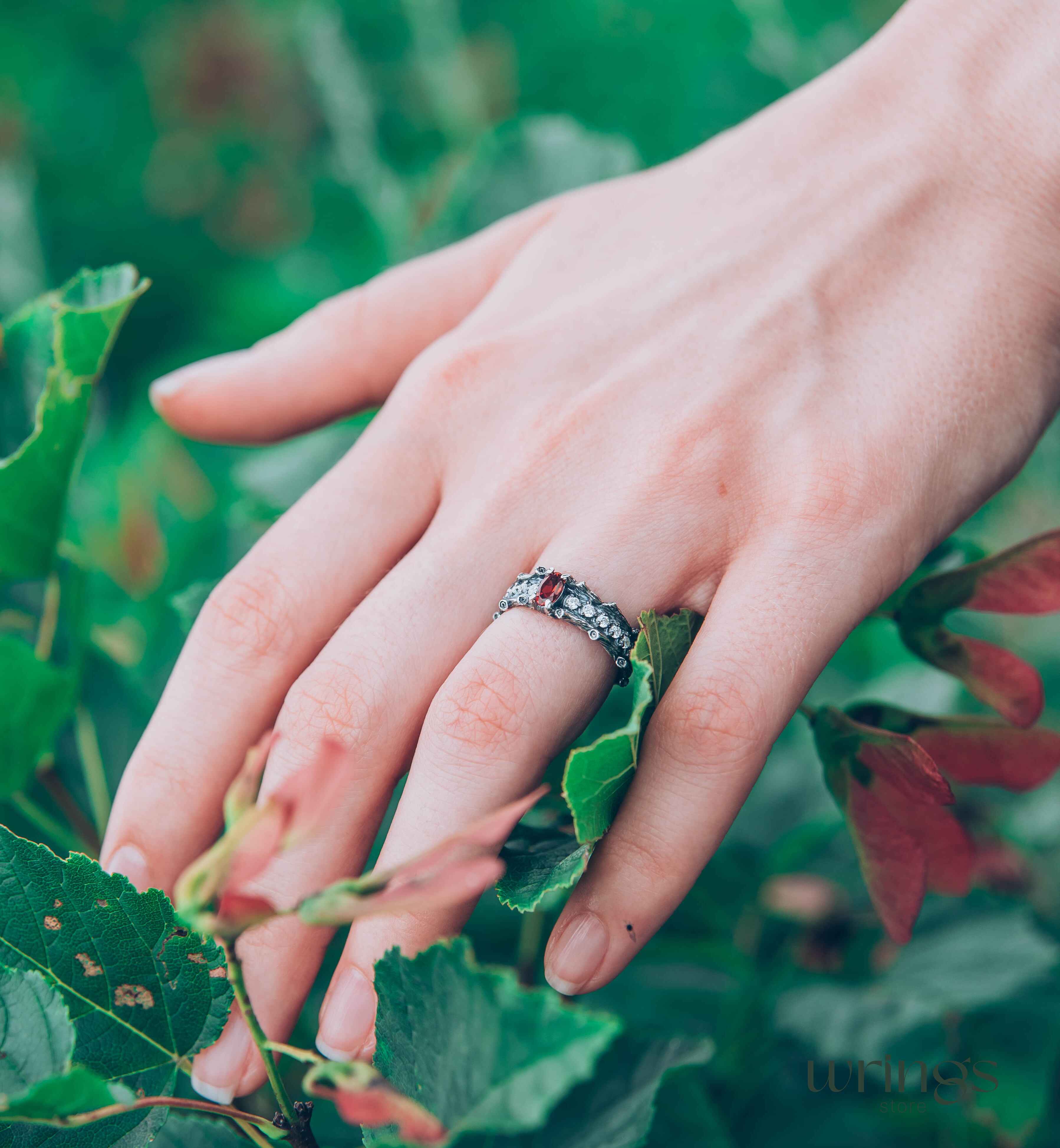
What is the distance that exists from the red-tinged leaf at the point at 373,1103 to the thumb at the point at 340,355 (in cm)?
72

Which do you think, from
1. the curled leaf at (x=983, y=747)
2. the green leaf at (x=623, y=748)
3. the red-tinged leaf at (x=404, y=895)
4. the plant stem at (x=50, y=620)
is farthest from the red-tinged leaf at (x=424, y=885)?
the plant stem at (x=50, y=620)

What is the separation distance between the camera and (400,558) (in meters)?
0.79

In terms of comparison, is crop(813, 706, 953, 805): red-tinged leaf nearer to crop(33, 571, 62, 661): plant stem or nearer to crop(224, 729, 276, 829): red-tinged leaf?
crop(224, 729, 276, 829): red-tinged leaf

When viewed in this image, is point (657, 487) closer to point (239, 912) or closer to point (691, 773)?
point (691, 773)

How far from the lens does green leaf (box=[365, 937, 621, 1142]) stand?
0.34m

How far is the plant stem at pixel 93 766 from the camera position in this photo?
845 millimetres

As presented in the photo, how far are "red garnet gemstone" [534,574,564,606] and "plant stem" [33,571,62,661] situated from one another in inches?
19.6

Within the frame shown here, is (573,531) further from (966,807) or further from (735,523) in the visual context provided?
(966,807)

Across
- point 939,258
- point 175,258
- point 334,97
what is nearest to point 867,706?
point 939,258

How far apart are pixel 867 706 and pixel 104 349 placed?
0.73 m

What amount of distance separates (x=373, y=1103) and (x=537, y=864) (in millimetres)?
221

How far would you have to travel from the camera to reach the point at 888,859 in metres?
0.64

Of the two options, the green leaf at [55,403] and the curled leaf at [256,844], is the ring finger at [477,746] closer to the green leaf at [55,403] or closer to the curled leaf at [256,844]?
the curled leaf at [256,844]

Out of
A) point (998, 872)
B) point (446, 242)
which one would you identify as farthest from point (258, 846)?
point (998, 872)
